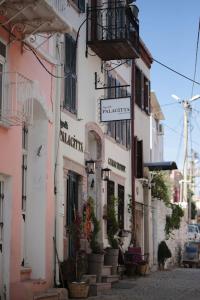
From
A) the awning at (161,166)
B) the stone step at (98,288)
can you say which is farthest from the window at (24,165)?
the awning at (161,166)

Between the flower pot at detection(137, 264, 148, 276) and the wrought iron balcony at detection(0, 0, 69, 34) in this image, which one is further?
the flower pot at detection(137, 264, 148, 276)

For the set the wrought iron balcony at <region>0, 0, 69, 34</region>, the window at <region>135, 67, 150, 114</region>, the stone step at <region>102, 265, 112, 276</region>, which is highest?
the window at <region>135, 67, 150, 114</region>

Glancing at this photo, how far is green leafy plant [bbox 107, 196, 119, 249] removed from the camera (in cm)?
1797

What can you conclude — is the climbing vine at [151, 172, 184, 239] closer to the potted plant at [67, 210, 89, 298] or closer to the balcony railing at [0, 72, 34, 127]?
the potted plant at [67, 210, 89, 298]

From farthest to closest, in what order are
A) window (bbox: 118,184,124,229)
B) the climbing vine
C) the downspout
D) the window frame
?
1. the climbing vine
2. window (bbox: 118,184,124,229)
3. the window frame
4. the downspout

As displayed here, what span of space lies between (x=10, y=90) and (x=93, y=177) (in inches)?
265

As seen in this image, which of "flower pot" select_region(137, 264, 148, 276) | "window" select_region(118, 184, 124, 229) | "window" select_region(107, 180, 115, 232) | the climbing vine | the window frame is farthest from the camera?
the climbing vine

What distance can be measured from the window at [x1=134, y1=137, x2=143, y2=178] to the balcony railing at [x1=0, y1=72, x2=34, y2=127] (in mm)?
10628

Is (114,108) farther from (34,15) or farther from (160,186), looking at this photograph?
(160,186)

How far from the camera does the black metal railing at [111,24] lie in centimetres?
1691

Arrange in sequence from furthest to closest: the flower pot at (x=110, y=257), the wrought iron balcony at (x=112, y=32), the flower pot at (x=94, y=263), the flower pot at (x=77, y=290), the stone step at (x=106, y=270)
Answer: the flower pot at (x=110, y=257)
the wrought iron balcony at (x=112, y=32)
the stone step at (x=106, y=270)
the flower pot at (x=94, y=263)
the flower pot at (x=77, y=290)

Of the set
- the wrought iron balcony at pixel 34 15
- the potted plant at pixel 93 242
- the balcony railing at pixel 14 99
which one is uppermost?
the wrought iron balcony at pixel 34 15

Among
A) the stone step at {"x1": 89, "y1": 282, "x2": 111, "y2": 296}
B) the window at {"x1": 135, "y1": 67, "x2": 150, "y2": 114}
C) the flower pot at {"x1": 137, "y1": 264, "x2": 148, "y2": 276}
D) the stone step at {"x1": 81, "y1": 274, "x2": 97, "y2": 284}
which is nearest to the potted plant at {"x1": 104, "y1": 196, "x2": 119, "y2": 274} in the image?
the flower pot at {"x1": 137, "y1": 264, "x2": 148, "y2": 276}

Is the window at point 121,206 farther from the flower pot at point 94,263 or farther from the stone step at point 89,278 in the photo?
the stone step at point 89,278
